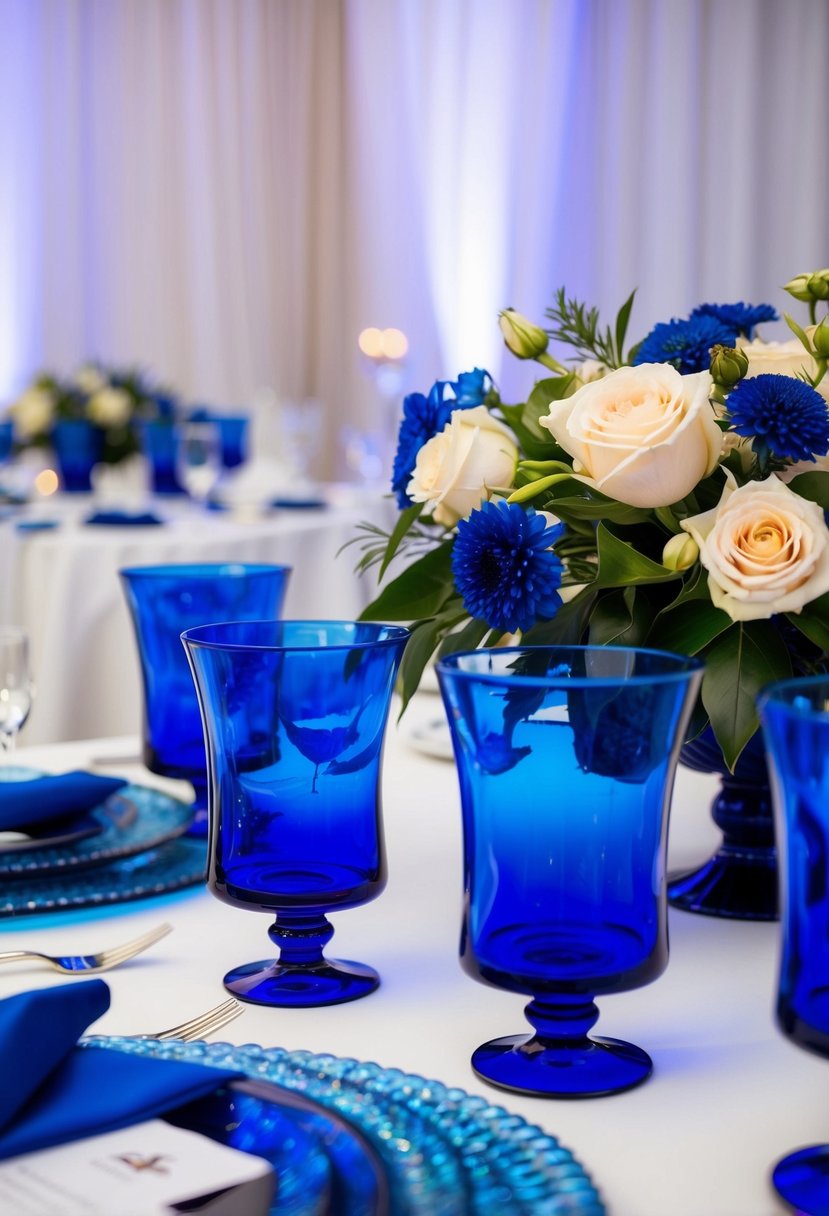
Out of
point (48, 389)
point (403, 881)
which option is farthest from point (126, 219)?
point (403, 881)

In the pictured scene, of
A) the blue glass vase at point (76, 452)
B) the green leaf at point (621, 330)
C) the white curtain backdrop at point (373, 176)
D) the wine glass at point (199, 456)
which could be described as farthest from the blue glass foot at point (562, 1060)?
the white curtain backdrop at point (373, 176)

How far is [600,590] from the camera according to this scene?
0.81 metres

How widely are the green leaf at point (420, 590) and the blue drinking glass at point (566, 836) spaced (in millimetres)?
247

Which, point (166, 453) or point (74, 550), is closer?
point (74, 550)

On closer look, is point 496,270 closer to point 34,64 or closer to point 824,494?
point 34,64

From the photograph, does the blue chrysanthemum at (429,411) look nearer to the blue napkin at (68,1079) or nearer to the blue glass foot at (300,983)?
the blue glass foot at (300,983)

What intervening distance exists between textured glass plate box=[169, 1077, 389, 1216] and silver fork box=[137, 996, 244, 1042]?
0.34 ft

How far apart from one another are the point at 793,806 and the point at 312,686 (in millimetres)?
279

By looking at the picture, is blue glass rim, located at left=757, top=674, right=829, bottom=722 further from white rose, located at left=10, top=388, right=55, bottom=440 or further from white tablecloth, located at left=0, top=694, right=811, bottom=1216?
white rose, located at left=10, top=388, right=55, bottom=440

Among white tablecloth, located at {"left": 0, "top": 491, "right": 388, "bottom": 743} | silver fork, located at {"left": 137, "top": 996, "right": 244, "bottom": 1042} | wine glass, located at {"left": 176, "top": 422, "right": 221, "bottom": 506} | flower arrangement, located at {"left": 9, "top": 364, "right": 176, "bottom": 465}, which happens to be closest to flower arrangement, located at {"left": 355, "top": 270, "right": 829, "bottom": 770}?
silver fork, located at {"left": 137, "top": 996, "right": 244, "bottom": 1042}

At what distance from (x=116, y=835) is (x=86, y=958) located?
0.20 metres

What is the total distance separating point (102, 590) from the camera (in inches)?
96.8

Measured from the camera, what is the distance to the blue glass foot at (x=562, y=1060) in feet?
2.00

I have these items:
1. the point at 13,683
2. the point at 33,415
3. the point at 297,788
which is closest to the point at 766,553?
the point at 297,788
